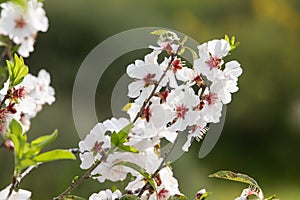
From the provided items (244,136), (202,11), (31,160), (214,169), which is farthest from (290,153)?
(31,160)

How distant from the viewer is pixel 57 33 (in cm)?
470

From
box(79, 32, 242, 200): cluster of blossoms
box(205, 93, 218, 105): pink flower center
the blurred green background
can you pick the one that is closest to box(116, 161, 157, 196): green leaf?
box(79, 32, 242, 200): cluster of blossoms

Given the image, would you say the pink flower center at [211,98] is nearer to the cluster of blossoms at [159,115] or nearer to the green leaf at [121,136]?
the cluster of blossoms at [159,115]

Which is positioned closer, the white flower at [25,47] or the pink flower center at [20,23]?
the pink flower center at [20,23]

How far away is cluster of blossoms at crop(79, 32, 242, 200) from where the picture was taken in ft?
2.36

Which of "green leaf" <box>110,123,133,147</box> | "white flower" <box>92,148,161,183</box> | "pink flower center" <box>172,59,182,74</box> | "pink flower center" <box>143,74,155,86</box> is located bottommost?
"white flower" <box>92,148,161,183</box>

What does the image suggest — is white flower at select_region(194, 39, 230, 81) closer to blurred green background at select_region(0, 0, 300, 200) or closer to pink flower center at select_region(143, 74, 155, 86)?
pink flower center at select_region(143, 74, 155, 86)

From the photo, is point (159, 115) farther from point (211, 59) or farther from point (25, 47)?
point (25, 47)

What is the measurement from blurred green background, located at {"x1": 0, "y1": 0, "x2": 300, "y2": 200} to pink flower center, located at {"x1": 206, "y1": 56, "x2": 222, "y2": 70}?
9.99ft

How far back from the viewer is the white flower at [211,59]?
733mm

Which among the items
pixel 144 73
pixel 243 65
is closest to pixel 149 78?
pixel 144 73

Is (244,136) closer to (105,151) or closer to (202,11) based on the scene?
(202,11)

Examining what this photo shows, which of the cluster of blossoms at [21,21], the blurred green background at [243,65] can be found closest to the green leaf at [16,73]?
the cluster of blossoms at [21,21]

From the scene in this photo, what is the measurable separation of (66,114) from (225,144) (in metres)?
1.67
